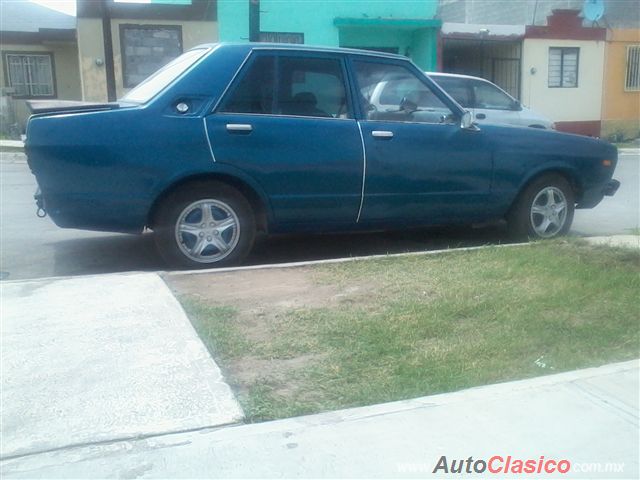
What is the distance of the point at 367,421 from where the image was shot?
3.55 meters

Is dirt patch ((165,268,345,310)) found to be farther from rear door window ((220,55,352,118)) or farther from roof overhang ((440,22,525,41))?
roof overhang ((440,22,525,41))

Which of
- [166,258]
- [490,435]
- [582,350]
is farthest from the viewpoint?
[166,258]

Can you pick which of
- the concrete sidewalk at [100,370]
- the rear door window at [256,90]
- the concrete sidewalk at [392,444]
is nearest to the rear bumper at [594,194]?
the rear door window at [256,90]

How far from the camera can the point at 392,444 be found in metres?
3.35

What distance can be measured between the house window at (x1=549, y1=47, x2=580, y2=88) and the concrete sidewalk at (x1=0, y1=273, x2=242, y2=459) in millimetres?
18431

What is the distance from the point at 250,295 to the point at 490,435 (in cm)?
228

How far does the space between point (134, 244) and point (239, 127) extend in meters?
1.93

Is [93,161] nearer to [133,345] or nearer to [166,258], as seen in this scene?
[166,258]

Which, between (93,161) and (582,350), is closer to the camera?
(582,350)

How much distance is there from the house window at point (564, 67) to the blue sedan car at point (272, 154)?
51.1 ft

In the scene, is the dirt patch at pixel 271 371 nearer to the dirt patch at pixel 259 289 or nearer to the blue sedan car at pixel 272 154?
the dirt patch at pixel 259 289

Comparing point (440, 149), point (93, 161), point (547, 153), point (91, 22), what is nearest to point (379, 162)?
point (440, 149)

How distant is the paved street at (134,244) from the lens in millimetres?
6352

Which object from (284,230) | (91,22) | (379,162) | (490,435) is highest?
(91,22)
